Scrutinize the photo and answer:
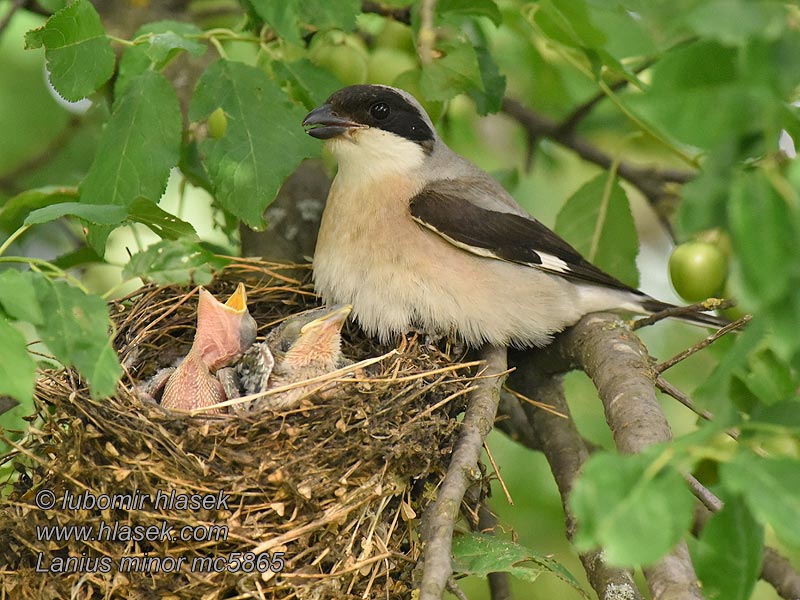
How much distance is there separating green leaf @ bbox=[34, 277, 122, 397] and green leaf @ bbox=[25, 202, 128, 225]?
59 cm

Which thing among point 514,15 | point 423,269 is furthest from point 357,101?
point 514,15

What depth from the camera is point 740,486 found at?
5.57ft

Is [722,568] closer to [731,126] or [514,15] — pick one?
[731,126]

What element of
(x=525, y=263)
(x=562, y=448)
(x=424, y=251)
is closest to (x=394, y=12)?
(x=424, y=251)

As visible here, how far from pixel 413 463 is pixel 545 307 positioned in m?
1.22

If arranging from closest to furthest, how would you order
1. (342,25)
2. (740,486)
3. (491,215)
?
(740,486) < (342,25) < (491,215)

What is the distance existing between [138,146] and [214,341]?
99 centimetres

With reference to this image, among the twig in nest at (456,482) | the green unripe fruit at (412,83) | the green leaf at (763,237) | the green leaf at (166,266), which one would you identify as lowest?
the twig in nest at (456,482)

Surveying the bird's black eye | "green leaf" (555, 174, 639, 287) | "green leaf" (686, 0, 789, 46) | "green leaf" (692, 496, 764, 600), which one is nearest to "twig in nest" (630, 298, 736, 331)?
"green leaf" (555, 174, 639, 287)

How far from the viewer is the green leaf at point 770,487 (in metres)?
1.64

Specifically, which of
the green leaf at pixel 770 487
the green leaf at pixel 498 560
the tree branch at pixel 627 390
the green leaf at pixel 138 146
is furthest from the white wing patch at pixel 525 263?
the green leaf at pixel 770 487

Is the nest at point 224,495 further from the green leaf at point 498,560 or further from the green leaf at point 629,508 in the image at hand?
the green leaf at point 629,508

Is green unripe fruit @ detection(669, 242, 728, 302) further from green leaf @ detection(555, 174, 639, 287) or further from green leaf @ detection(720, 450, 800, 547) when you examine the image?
green leaf @ detection(720, 450, 800, 547)

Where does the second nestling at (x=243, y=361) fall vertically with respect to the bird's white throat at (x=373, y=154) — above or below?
below
